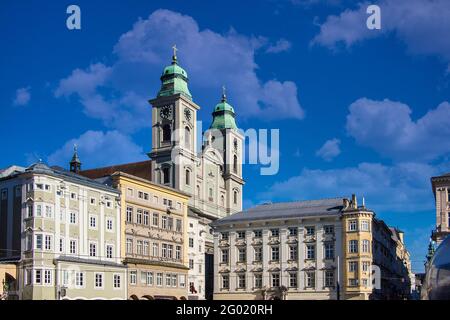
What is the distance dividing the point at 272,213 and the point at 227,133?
139 ft

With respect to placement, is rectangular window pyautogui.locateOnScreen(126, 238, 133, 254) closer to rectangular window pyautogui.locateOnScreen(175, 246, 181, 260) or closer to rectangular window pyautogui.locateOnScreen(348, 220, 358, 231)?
rectangular window pyautogui.locateOnScreen(175, 246, 181, 260)

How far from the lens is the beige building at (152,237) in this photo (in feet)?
270

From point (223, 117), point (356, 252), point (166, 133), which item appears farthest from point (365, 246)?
point (223, 117)

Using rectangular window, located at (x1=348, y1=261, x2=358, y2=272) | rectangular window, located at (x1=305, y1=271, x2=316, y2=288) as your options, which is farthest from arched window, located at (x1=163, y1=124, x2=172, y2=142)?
rectangular window, located at (x1=348, y1=261, x2=358, y2=272)

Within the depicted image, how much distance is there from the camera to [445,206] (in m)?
118

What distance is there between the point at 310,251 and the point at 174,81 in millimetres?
43992

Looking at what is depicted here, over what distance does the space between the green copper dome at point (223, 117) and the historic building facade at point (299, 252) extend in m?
41.8

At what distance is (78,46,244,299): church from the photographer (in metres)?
110

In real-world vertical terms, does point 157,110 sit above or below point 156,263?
above

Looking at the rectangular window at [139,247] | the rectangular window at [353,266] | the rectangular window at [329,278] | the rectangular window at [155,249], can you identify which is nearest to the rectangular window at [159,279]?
the rectangular window at [155,249]

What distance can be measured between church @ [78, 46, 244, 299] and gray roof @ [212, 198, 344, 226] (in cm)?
713

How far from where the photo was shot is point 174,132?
392 ft
